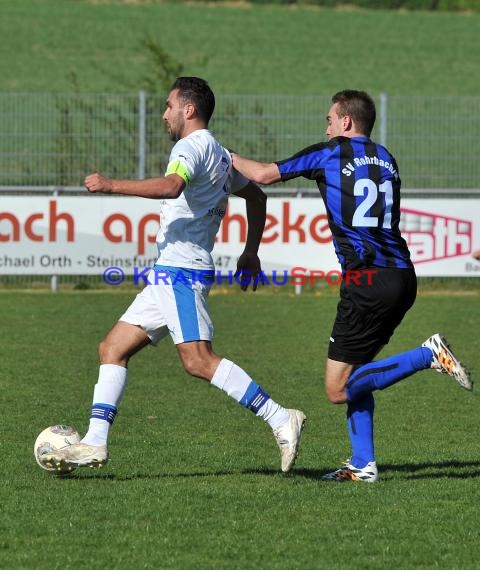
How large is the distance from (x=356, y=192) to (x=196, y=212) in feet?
2.66

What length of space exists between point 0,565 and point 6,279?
Result: 1176cm

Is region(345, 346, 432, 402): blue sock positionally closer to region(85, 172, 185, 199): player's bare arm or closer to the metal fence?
region(85, 172, 185, 199): player's bare arm

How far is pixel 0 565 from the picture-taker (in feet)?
16.6

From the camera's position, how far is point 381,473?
275 inches

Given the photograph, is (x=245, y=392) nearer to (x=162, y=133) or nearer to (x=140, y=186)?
(x=140, y=186)

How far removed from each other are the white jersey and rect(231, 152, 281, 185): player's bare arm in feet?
0.30

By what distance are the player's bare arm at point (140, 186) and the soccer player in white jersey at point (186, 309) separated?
334mm

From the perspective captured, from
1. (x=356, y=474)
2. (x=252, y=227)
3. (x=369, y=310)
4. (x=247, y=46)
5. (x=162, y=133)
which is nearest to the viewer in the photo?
(x=369, y=310)

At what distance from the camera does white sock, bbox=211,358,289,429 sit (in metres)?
6.60

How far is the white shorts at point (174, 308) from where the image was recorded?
658 centimetres

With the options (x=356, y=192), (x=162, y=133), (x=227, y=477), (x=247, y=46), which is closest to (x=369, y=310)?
(x=356, y=192)

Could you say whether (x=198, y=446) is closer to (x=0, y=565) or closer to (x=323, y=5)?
(x=0, y=565)

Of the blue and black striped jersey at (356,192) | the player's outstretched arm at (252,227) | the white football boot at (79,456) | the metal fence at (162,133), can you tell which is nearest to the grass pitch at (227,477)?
the white football boot at (79,456)

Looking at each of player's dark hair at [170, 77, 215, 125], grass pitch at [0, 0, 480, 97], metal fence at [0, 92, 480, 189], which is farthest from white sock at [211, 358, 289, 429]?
grass pitch at [0, 0, 480, 97]
